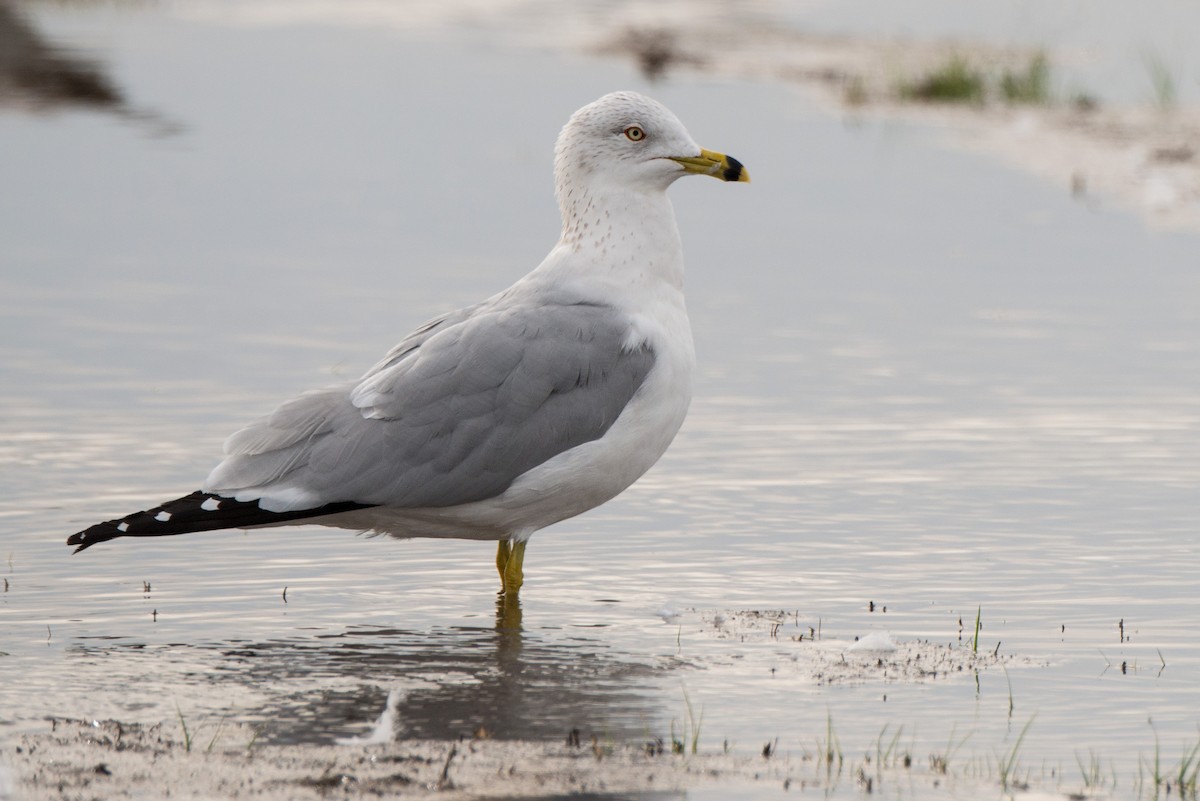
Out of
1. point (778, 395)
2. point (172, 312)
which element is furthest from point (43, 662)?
point (172, 312)

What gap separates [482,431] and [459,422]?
78mm

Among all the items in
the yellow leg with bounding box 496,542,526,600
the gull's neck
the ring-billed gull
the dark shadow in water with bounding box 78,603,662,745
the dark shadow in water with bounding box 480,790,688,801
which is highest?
the gull's neck

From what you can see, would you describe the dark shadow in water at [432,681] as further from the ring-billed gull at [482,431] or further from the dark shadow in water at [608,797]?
the dark shadow in water at [608,797]

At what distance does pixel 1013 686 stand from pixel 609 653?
120 centimetres

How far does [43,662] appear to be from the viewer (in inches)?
233

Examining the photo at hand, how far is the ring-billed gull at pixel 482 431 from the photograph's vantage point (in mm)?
6320

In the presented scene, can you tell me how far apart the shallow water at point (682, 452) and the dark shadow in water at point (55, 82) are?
5.04ft

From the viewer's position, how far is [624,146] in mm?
6957

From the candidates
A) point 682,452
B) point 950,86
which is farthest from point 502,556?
point 950,86

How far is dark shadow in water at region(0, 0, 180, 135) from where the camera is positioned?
59.8 ft

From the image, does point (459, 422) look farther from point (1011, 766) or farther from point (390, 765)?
point (1011, 766)

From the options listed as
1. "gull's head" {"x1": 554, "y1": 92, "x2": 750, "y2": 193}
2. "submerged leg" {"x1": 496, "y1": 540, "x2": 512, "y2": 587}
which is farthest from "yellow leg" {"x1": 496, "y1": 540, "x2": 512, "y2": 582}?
"gull's head" {"x1": 554, "y1": 92, "x2": 750, "y2": 193}

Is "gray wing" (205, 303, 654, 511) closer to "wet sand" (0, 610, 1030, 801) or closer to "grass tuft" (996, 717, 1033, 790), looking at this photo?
"wet sand" (0, 610, 1030, 801)

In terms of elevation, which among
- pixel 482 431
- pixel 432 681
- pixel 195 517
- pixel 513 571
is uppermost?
pixel 482 431
